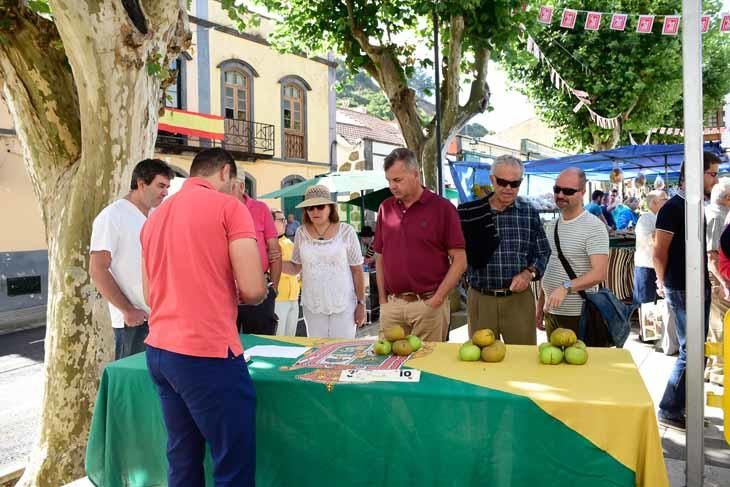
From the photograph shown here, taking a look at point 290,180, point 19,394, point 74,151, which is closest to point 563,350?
point 74,151

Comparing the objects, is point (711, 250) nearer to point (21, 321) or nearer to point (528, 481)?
point (528, 481)

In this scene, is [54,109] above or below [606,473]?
above

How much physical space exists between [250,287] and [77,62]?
2360 mm

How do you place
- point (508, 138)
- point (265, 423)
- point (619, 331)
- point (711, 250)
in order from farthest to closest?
point (508, 138) → point (711, 250) → point (619, 331) → point (265, 423)

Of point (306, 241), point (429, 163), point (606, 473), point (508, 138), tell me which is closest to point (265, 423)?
point (606, 473)

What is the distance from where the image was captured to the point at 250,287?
2.38 m

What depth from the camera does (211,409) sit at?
2377 millimetres

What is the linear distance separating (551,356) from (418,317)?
3.88 feet

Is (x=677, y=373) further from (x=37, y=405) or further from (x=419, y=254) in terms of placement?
(x=37, y=405)

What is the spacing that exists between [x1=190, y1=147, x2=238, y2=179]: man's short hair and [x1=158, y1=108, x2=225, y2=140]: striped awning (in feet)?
45.3

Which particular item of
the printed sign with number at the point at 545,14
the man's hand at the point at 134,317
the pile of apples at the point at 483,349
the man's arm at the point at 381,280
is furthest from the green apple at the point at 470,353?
the printed sign with number at the point at 545,14

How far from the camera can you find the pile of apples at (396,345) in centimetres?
299

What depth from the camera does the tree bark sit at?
3.88m

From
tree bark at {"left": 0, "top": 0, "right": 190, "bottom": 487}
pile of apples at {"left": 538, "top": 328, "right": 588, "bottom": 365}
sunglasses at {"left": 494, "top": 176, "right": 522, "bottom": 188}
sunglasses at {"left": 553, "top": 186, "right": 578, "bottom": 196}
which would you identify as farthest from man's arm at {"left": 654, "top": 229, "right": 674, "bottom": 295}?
tree bark at {"left": 0, "top": 0, "right": 190, "bottom": 487}
